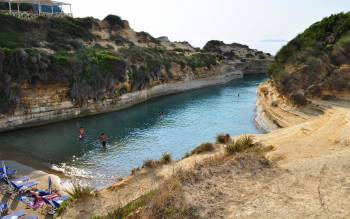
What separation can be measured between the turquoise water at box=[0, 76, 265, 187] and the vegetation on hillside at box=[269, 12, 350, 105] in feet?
20.2

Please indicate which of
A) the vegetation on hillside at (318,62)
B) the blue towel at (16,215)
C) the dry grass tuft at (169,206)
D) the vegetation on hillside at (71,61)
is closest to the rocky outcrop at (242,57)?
the vegetation on hillside at (71,61)

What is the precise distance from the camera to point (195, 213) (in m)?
11.8

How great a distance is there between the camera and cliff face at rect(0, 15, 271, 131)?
43750 mm

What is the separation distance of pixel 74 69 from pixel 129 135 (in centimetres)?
1604

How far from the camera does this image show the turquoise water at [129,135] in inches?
1141

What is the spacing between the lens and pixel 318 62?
117 ft

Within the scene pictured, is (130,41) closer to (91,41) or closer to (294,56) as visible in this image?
(91,41)

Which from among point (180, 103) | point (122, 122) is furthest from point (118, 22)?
point (122, 122)

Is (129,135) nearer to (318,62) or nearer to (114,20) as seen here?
(318,62)

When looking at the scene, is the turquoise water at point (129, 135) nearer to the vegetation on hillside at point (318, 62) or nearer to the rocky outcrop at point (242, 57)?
the vegetation on hillside at point (318, 62)

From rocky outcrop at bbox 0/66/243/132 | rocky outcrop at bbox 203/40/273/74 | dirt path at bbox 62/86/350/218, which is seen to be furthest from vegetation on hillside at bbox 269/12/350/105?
rocky outcrop at bbox 203/40/273/74

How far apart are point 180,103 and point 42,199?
3964 centimetres

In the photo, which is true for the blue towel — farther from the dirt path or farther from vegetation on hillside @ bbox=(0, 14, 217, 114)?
vegetation on hillside @ bbox=(0, 14, 217, 114)

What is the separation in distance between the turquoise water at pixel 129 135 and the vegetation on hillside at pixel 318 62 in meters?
6.15
